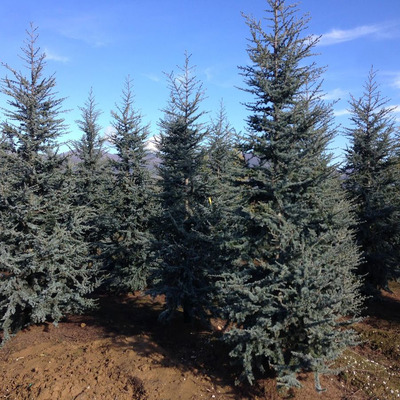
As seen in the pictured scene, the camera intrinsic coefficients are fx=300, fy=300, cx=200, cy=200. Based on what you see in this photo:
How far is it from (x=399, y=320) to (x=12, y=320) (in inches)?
585

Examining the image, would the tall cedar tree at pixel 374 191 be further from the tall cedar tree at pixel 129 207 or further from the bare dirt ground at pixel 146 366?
the tall cedar tree at pixel 129 207

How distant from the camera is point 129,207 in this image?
47.2ft

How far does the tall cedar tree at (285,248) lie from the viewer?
6.27m

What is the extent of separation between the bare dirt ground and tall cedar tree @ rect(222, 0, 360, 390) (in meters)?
0.87

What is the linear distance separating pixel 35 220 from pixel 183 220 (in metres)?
4.95

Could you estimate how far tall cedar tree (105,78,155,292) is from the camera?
14.0 meters

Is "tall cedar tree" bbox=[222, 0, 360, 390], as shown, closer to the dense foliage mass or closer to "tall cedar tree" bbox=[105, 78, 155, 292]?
the dense foliage mass

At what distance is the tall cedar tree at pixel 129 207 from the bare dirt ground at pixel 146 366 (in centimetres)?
291

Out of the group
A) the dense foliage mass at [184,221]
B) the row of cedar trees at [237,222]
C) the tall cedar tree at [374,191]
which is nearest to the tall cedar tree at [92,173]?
the row of cedar trees at [237,222]

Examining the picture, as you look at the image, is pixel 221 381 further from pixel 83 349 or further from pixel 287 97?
pixel 287 97

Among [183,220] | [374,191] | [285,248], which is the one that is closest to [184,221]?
[183,220]

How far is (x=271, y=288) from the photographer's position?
259 inches

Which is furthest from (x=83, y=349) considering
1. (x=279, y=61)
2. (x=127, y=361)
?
(x=279, y=61)

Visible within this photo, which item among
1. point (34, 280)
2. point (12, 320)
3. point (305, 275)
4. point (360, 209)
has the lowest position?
point (12, 320)
